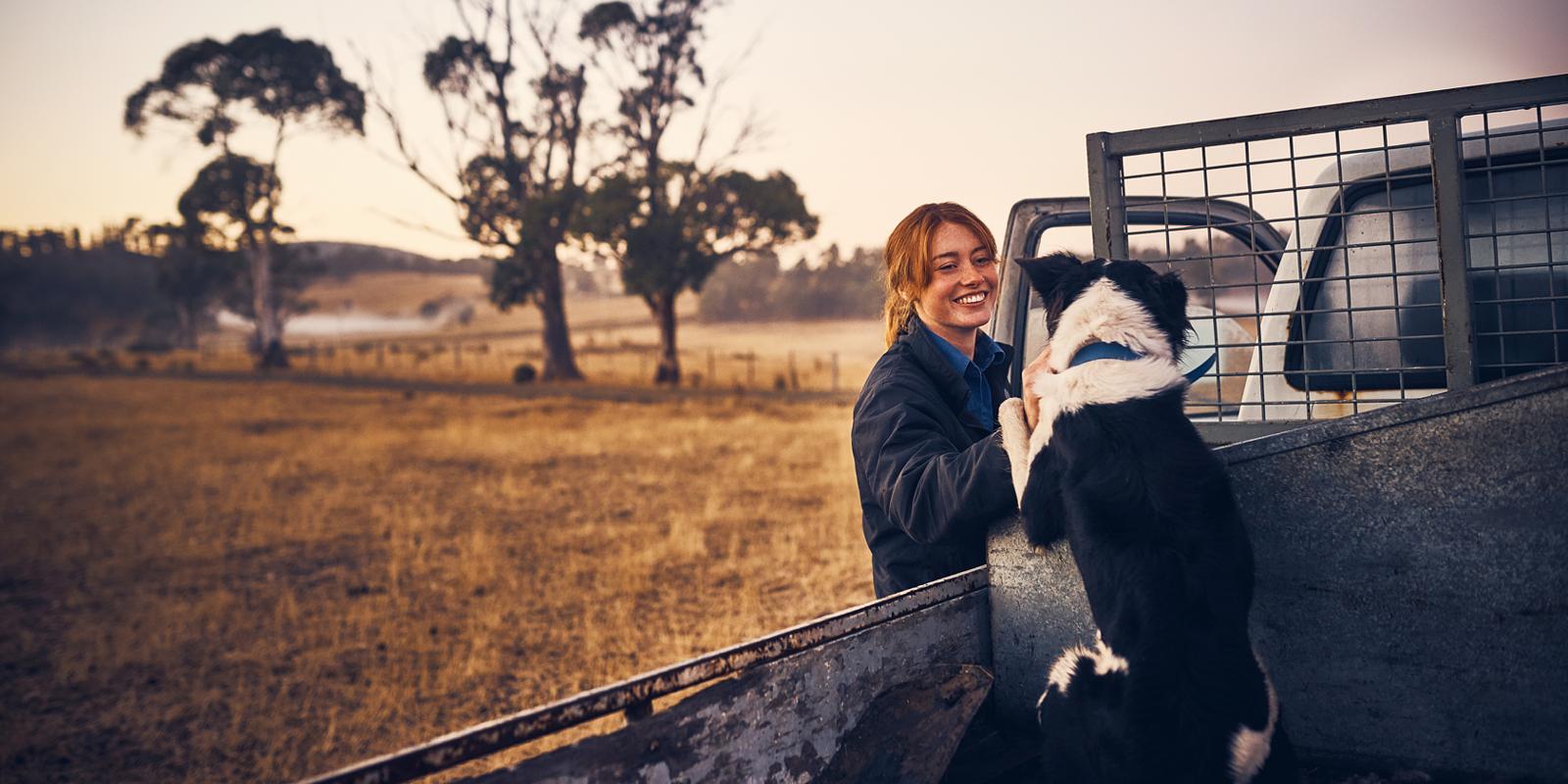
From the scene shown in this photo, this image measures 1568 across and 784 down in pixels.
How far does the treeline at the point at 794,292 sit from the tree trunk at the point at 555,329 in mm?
33875

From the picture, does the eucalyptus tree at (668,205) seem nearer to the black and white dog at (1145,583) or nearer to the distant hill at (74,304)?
the black and white dog at (1145,583)

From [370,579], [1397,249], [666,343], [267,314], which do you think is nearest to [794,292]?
[267,314]

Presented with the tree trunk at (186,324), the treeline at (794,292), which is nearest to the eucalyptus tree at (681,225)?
the treeline at (794,292)

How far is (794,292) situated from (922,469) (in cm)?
6533

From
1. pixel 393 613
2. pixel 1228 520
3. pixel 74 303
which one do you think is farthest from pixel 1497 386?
pixel 74 303

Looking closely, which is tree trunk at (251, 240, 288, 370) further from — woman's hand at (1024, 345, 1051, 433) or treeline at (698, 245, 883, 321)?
woman's hand at (1024, 345, 1051, 433)

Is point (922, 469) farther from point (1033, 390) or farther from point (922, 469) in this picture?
point (1033, 390)

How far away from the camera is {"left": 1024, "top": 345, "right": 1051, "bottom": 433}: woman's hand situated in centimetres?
202

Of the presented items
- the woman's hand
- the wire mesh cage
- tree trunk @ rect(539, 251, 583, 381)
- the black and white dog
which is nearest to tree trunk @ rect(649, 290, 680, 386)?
tree trunk @ rect(539, 251, 583, 381)

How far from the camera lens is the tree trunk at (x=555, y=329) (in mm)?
29562

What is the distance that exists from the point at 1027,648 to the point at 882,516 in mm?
561

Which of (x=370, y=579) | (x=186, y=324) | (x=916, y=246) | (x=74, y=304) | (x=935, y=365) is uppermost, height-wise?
(x=74, y=304)

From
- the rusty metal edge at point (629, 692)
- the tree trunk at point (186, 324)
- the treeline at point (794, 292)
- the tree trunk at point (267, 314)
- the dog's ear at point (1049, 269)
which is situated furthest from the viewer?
the treeline at point (794, 292)

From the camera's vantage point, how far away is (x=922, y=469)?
2.08 meters
